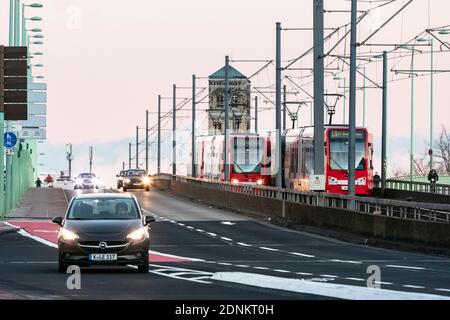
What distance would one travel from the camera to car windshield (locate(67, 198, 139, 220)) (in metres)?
26.9

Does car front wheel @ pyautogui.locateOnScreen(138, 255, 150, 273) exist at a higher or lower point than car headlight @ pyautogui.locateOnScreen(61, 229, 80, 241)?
lower

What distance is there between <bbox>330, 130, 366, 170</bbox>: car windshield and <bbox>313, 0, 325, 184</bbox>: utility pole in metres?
16.7

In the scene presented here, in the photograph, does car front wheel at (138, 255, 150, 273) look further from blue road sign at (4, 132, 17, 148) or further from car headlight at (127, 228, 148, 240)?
blue road sign at (4, 132, 17, 148)

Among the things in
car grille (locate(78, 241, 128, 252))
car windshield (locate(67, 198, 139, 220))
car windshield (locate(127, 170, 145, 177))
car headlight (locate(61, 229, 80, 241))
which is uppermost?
car windshield (locate(127, 170, 145, 177))

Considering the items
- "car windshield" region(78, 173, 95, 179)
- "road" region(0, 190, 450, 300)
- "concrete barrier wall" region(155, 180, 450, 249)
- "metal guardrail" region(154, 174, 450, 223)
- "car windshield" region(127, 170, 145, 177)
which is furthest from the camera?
"car windshield" region(78, 173, 95, 179)

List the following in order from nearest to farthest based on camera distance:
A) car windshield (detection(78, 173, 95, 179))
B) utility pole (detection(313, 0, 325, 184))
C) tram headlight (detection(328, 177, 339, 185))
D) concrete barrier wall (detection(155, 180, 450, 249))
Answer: concrete barrier wall (detection(155, 180, 450, 249))
utility pole (detection(313, 0, 325, 184))
tram headlight (detection(328, 177, 339, 185))
car windshield (detection(78, 173, 95, 179))

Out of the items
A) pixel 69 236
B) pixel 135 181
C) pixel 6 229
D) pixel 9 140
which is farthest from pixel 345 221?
pixel 135 181

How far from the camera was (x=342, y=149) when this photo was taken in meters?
63.1

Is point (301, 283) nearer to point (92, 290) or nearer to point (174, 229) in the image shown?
point (92, 290)

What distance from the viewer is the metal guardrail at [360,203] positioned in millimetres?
37559

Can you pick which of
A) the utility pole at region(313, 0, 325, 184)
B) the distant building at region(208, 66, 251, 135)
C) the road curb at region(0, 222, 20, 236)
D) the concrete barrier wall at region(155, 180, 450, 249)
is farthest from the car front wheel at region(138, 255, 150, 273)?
the distant building at region(208, 66, 251, 135)

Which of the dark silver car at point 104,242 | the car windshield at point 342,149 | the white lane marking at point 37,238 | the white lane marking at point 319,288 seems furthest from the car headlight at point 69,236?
the car windshield at point 342,149

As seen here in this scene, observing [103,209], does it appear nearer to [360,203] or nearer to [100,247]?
[100,247]

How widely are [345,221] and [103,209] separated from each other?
15859 mm
